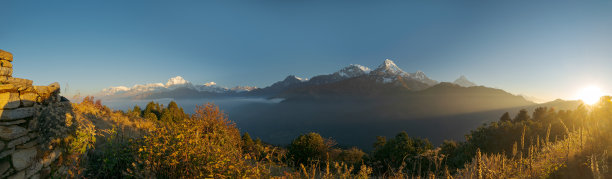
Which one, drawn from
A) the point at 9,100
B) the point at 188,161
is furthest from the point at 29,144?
the point at 188,161

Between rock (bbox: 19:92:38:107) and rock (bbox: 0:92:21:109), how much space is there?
0.45 ft

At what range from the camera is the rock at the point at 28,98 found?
455 cm

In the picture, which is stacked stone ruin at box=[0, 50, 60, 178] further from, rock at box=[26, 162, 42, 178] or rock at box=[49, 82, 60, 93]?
rock at box=[49, 82, 60, 93]

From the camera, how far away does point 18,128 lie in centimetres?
434

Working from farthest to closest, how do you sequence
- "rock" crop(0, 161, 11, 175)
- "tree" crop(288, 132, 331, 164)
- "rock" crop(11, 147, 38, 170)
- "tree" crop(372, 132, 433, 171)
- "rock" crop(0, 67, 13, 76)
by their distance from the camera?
"tree" crop(372, 132, 433, 171)
"tree" crop(288, 132, 331, 164)
"rock" crop(0, 67, 13, 76)
"rock" crop(11, 147, 38, 170)
"rock" crop(0, 161, 11, 175)

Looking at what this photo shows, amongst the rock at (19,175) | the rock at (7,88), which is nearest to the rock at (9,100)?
the rock at (7,88)

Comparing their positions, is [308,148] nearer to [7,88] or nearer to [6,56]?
[7,88]

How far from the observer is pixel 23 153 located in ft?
14.4

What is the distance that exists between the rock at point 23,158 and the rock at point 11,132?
0.35 metres

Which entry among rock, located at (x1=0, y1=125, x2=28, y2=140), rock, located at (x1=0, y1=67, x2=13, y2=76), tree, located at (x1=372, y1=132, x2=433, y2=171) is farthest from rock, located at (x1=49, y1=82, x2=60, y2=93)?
tree, located at (x1=372, y1=132, x2=433, y2=171)

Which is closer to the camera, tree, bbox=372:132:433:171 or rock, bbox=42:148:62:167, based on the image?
rock, bbox=42:148:62:167

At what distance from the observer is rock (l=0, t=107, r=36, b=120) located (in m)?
4.15

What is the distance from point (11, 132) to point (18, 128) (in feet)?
0.51

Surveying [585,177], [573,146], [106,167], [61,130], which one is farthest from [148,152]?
[573,146]
